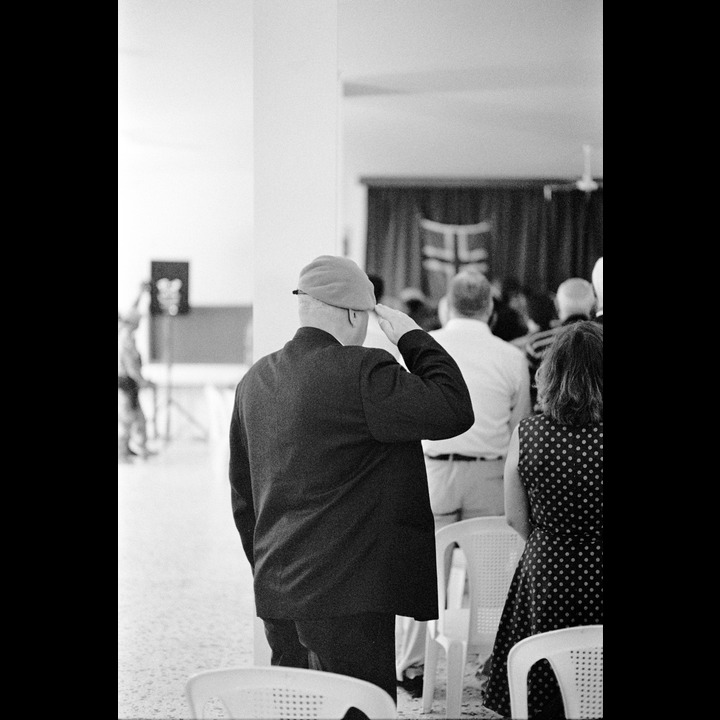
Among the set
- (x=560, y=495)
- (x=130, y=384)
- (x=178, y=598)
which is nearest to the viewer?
(x=560, y=495)

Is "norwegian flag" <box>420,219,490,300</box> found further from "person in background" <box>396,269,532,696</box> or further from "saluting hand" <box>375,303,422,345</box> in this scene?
"saluting hand" <box>375,303,422,345</box>

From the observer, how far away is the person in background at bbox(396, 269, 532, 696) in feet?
10.8

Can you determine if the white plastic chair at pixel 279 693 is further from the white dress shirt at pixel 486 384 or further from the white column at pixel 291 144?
the white dress shirt at pixel 486 384

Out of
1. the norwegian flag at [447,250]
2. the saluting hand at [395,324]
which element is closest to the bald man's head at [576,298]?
the saluting hand at [395,324]

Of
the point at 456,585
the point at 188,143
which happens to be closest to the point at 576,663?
the point at 456,585

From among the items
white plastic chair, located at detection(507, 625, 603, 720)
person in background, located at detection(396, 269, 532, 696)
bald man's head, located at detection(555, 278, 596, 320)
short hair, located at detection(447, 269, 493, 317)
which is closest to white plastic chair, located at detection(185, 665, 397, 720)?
white plastic chair, located at detection(507, 625, 603, 720)

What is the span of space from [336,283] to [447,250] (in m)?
9.33

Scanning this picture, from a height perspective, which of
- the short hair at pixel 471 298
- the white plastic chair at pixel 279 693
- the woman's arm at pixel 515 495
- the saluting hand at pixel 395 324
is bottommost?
the white plastic chair at pixel 279 693

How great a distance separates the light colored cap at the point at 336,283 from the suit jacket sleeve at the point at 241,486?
35cm

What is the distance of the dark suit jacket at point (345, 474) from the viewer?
6.16 ft

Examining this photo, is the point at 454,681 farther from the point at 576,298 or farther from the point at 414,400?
the point at 576,298

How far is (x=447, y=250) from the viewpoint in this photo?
1118 cm
